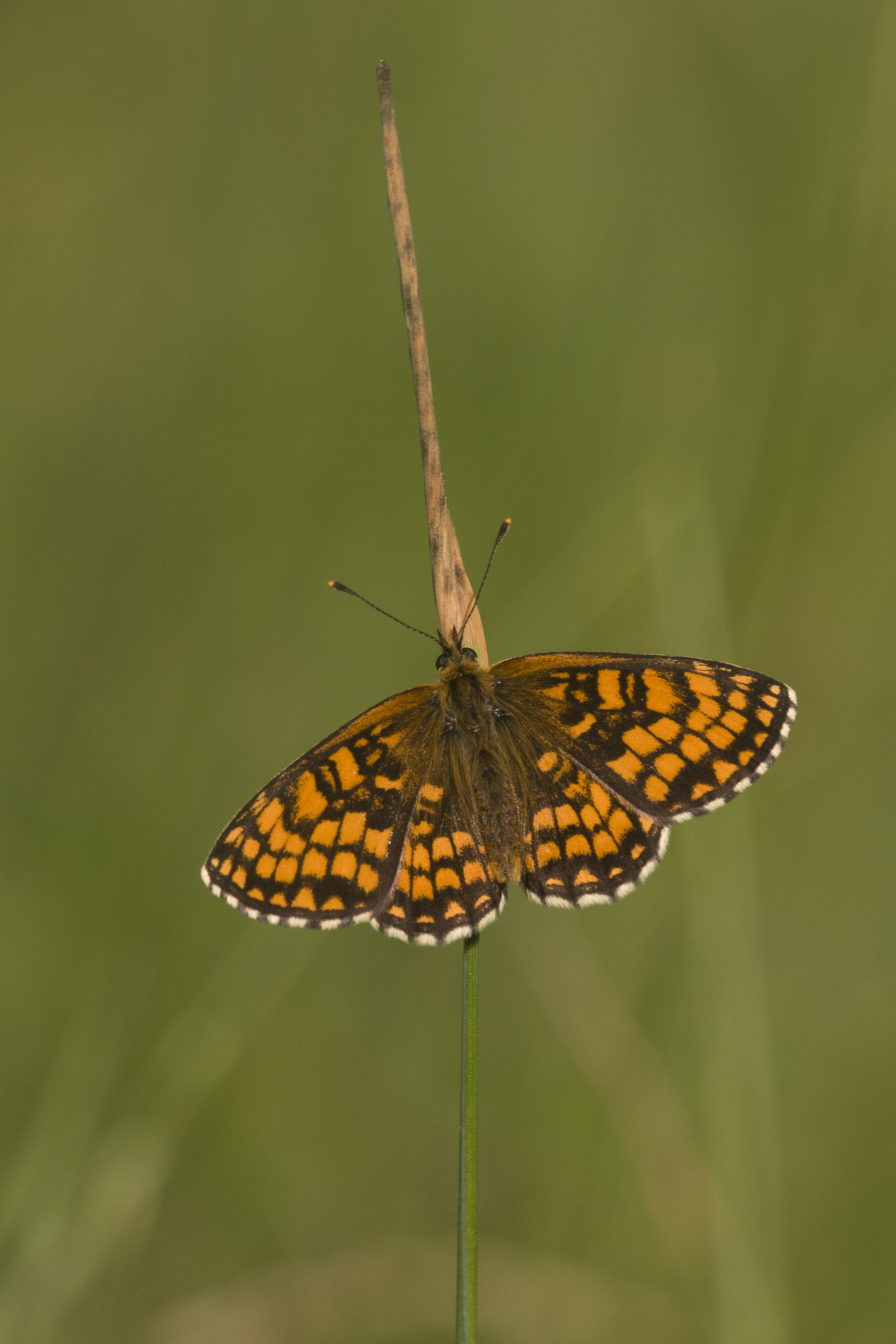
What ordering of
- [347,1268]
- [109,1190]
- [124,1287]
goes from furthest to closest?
[124,1287] < [347,1268] < [109,1190]

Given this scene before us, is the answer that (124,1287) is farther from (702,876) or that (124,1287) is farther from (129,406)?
(129,406)

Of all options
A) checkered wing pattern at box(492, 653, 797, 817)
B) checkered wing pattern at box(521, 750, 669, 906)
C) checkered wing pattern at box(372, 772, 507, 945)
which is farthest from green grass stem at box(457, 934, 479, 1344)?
checkered wing pattern at box(492, 653, 797, 817)

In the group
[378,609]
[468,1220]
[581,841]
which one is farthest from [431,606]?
[468,1220]

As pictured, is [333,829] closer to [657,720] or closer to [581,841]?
[581,841]

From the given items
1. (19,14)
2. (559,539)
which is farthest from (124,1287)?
(19,14)

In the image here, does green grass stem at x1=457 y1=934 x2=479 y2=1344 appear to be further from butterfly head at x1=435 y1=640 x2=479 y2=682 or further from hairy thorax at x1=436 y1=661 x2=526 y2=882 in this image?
hairy thorax at x1=436 y1=661 x2=526 y2=882

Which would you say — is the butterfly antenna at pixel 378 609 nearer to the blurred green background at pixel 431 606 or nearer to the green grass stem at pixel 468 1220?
the blurred green background at pixel 431 606
